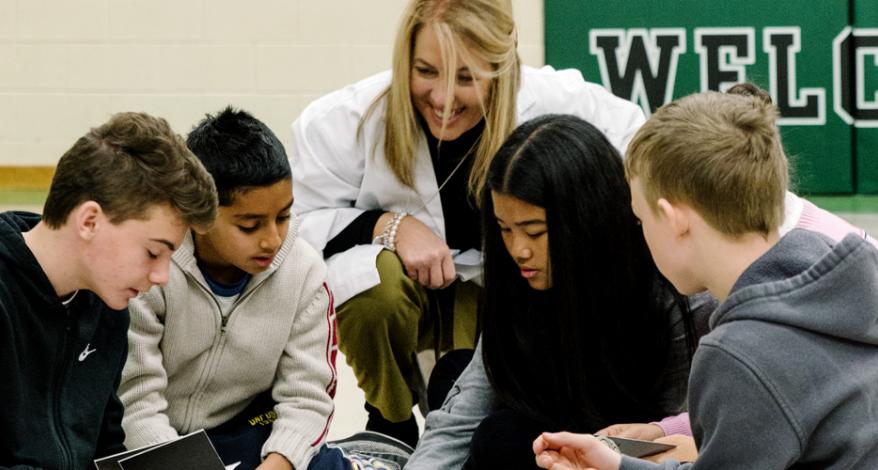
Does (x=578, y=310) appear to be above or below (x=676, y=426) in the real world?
above

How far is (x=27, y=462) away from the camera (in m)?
1.91

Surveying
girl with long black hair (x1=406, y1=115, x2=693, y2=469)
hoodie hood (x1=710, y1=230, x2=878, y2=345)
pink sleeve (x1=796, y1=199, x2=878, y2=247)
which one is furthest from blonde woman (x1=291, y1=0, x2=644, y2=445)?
hoodie hood (x1=710, y1=230, x2=878, y2=345)

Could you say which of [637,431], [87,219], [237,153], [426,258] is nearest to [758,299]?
[637,431]

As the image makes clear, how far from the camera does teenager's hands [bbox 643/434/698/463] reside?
1961mm

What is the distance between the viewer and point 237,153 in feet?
7.56

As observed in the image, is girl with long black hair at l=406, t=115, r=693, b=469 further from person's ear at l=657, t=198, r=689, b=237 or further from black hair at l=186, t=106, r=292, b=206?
person's ear at l=657, t=198, r=689, b=237

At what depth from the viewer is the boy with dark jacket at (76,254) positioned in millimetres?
1888

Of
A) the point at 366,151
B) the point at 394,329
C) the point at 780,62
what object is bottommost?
the point at 394,329

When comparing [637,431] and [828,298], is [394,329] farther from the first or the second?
[828,298]

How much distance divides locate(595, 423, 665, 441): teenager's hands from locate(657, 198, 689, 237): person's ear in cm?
56

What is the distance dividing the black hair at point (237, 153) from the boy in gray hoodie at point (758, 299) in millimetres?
829

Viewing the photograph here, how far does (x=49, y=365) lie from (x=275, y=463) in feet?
1.55

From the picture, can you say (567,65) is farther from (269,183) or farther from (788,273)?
(788,273)

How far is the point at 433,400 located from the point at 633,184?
1050 mm
